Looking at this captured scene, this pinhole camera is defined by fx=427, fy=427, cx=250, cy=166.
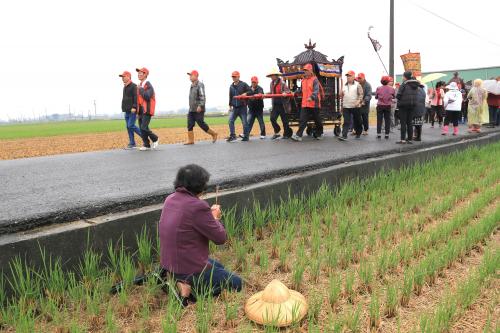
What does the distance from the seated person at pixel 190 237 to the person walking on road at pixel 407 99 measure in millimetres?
7242

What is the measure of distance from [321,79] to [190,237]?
29.7 ft

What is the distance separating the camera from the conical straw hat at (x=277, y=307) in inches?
95.2

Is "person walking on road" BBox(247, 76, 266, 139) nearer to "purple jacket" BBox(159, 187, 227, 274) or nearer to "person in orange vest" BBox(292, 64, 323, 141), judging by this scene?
"person in orange vest" BBox(292, 64, 323, 141)

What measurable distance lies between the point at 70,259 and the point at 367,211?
3.31 meters

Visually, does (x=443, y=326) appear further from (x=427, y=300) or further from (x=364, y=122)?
(x=364, y=122)

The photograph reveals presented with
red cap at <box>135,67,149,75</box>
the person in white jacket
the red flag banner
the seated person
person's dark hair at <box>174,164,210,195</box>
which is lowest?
the seated person

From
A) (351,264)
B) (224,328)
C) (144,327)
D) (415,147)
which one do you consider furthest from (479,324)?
(415,147)

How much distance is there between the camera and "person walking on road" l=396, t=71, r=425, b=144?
897 centimetres

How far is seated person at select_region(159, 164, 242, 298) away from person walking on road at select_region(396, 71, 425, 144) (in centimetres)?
724

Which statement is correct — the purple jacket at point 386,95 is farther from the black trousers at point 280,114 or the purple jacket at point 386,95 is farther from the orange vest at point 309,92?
the black trousers at point 280,114

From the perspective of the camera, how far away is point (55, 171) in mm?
6113

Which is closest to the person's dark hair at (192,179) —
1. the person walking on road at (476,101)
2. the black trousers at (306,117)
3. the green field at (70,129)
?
the black trousers at (306,117)

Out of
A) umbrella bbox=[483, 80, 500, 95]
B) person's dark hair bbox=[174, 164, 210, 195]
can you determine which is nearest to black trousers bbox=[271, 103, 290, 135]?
umbrella bbox=[483, 80, 500, 95]

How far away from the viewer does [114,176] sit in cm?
540
